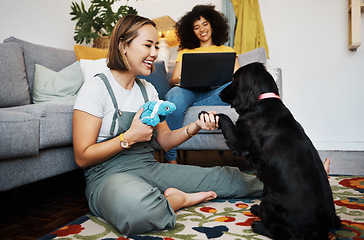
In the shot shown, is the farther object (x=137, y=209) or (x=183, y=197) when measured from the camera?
(x=183, y=197)

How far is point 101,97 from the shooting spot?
1181 millimetres

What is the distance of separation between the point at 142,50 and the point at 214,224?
0.76 metres

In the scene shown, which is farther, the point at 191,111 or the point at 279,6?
the point at 279,6

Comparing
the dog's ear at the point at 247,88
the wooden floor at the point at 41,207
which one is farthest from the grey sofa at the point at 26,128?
the dog's ear at the point at 247,88

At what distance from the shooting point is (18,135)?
1.17 m

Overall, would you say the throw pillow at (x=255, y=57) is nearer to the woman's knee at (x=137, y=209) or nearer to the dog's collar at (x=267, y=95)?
the dog's collar at (x=267, y=95)

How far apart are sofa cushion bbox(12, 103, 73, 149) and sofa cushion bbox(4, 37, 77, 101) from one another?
25.5 inches

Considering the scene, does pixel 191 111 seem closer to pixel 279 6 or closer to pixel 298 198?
pixel 298 198

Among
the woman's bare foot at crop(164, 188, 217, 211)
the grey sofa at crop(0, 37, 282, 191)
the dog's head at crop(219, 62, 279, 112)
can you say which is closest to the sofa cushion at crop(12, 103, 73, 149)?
the grey sofa at crop(0, 37, 282, 191)

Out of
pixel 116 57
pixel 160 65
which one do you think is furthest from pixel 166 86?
pixel 116 57

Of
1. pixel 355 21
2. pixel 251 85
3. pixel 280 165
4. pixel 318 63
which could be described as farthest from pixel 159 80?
pixel 355 21

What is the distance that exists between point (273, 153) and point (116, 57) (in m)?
0.75

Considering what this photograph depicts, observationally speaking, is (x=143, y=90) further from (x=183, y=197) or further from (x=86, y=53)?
(x=86, y=53)

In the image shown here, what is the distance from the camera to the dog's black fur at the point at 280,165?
33.7 inches
